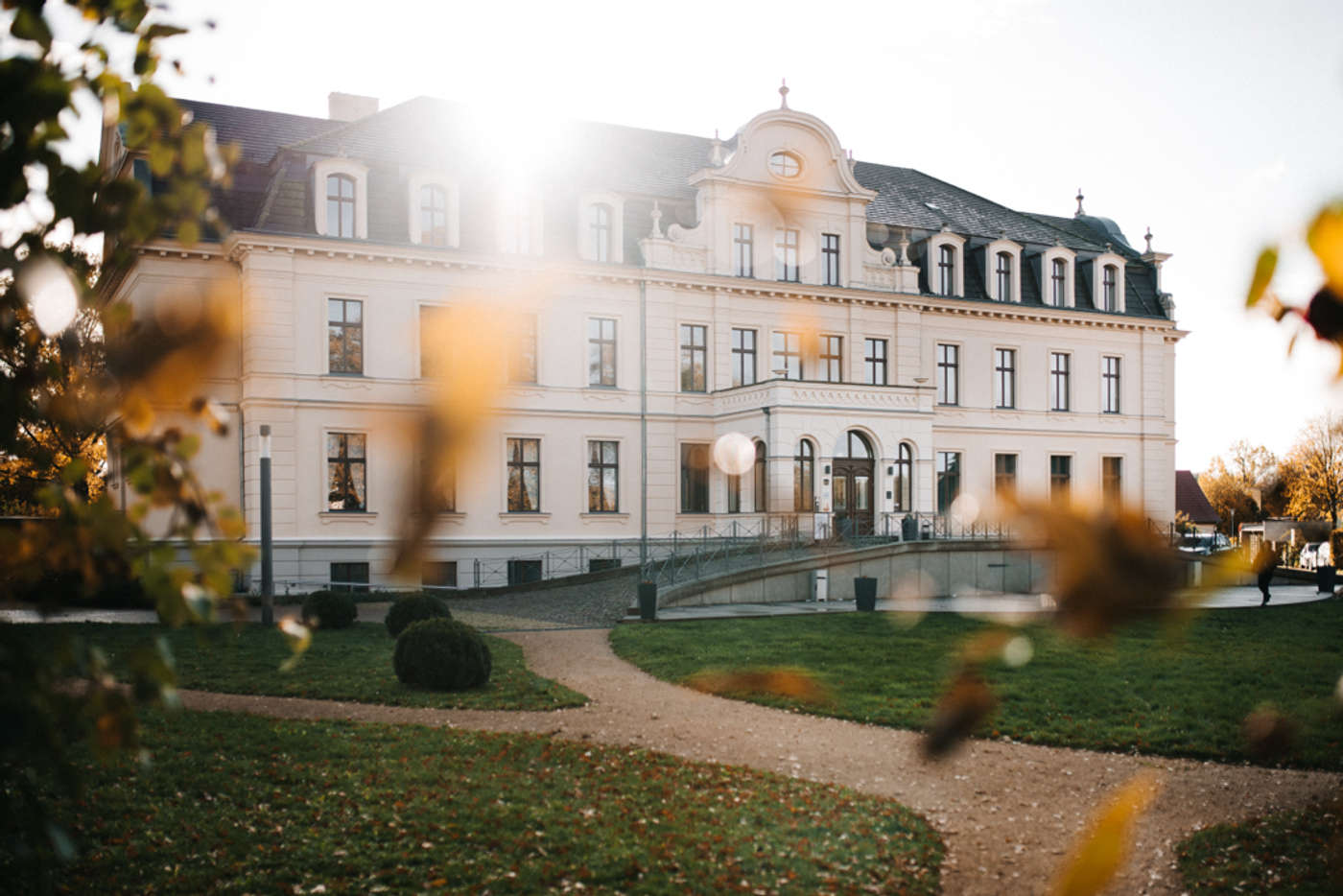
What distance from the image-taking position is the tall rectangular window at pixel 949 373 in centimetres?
4041

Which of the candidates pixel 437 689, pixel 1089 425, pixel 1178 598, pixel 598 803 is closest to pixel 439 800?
pixel 598 803

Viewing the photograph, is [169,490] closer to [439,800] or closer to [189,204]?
[189,204]

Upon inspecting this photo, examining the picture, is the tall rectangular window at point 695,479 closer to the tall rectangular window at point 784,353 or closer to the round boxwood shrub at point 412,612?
the tall rectangular window at point 784,353

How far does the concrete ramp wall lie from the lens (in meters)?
27.6

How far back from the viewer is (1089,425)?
43.0 m

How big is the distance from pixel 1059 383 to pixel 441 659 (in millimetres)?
34078

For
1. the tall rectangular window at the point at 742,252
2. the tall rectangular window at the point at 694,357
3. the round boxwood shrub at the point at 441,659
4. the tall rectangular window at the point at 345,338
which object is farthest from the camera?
the tall rectangular window at the point at 742,252

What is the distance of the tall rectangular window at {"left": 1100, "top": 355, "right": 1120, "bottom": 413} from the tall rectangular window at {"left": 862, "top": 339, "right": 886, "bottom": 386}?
34.2ft

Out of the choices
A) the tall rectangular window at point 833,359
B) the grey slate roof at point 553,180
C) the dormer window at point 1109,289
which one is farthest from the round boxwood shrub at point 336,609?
the dormer window at point 1109,289

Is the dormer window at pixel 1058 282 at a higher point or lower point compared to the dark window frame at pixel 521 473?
higher

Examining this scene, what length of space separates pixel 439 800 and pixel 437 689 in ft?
18.5

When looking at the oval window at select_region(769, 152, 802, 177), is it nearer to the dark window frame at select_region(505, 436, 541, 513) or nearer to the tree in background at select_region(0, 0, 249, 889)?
the dark window frame at select_region(505, 436, 541, 513)

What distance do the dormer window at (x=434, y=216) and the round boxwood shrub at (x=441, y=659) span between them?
63.8ft

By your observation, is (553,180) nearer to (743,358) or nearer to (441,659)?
(743,358)
